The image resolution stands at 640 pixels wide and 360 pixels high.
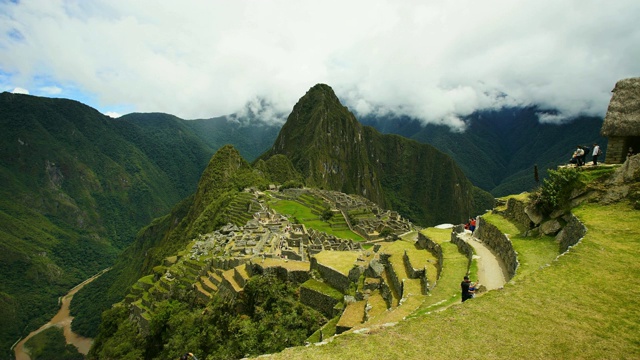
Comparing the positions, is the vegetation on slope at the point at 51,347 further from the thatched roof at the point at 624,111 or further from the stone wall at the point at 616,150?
the thatched roof at the point at 624,111

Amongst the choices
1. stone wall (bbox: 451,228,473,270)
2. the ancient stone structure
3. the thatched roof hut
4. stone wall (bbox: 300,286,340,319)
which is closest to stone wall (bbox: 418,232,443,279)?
stone wall (bbox: 451,228,473,270)

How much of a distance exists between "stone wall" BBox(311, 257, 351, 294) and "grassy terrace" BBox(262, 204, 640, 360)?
11.3m

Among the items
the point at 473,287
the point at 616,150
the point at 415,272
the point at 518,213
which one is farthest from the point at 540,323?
the point at 616,150

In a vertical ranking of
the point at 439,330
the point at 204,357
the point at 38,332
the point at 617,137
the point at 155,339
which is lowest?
the point at 38,332

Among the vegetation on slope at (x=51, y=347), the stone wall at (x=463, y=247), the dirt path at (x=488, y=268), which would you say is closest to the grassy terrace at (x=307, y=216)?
the stone wall at (x=463, y=247)

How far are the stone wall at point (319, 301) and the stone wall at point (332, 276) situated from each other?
116cm

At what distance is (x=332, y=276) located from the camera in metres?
21.6

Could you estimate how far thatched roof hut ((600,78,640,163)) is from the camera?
1755 centimetres

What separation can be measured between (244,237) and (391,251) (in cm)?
2012

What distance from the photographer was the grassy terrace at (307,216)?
6875 cm

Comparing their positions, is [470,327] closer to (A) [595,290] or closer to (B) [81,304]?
(A) [595,290]

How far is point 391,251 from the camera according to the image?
24672 millimetres

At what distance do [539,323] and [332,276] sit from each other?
47.2 ft

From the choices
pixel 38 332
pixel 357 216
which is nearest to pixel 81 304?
pixel 38 332
